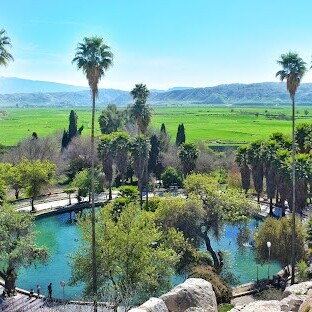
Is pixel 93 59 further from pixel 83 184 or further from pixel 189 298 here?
pixel 83 184

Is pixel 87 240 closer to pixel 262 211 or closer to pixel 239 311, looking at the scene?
pixel 239 311

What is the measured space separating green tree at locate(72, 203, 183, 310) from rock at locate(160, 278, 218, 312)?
15.3 ft

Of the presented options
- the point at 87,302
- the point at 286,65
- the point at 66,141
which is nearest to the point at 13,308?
the point at 87,302

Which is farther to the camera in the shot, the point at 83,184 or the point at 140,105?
the point at 83,184

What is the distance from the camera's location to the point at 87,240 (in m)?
31.9

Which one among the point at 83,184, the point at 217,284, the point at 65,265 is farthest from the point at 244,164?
the point at 217,284

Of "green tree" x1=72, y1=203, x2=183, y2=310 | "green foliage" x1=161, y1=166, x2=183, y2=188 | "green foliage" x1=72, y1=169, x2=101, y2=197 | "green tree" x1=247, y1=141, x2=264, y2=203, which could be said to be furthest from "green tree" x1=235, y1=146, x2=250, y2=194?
"green tree" x1=72, y1=203, x2=183, y2=310

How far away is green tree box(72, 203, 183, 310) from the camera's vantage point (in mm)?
28891

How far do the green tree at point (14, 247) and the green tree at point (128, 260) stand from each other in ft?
11.6

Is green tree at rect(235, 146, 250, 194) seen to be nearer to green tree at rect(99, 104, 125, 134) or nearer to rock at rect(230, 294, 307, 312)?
rock at rect(230, 294, 307, 312)

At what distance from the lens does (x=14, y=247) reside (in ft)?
106

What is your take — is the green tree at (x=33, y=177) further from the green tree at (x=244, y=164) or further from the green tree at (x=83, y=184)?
the green tree at (x=244, y=164)

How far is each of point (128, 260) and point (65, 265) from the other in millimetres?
14214

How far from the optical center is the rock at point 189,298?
2312 centimetres
